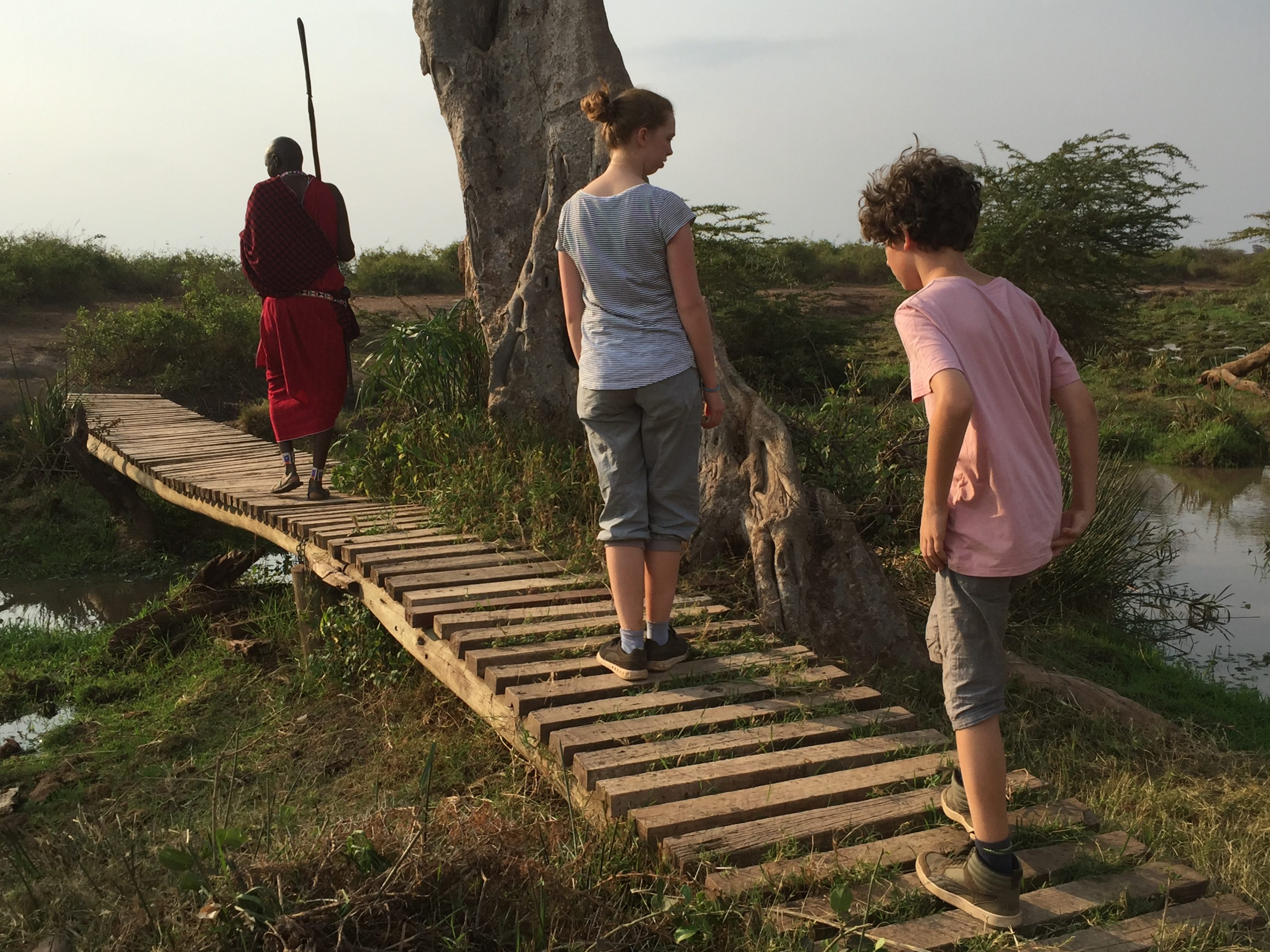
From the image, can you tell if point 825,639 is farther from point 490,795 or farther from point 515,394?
point 515,394

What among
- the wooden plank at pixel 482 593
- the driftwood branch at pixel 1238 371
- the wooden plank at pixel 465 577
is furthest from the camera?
the driftwood branch at pixel 1238 371

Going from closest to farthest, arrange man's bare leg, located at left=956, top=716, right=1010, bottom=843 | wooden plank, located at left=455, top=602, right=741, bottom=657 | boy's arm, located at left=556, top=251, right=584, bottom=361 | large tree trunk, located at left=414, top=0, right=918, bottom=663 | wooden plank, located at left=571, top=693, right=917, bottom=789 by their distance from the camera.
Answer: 1. man's bare leg, located at left=956, top=716, right=1010, bottom=843
2. wooden plank, located at left=571, top=693, right=917, bottom=789
3. boy's arm, located at left=556, top=251, right=584, bottom=361
4. wooden plank, located at left=455, top=602, right=741, bottom=657
5. large tree trunk, located at left=414, top=0, right=918, bottom=663

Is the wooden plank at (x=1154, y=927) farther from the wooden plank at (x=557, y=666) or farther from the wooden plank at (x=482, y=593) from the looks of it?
the wooden plank at (x=482, y=593)

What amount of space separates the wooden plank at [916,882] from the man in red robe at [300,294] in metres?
4.40

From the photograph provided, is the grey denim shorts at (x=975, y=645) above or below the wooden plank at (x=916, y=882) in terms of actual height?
above

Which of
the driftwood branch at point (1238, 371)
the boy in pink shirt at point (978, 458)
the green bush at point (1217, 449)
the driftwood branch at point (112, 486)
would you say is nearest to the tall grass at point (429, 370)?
the driftwood branch at point (112, 486)

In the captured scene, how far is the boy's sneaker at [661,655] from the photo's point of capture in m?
3.83

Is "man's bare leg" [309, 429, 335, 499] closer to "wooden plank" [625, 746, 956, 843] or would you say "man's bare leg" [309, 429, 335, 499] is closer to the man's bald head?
the man's bald head

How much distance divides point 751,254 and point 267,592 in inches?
355

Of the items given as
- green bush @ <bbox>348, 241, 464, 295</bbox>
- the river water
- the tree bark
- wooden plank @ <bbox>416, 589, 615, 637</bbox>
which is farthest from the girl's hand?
green bush @ <bbox>348, 241, 464, 295</bbox>

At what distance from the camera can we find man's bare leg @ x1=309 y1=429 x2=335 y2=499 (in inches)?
247

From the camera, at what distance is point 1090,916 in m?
2.63

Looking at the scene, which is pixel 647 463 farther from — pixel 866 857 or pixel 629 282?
pixel 866 857

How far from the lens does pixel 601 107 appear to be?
3.48 metres
